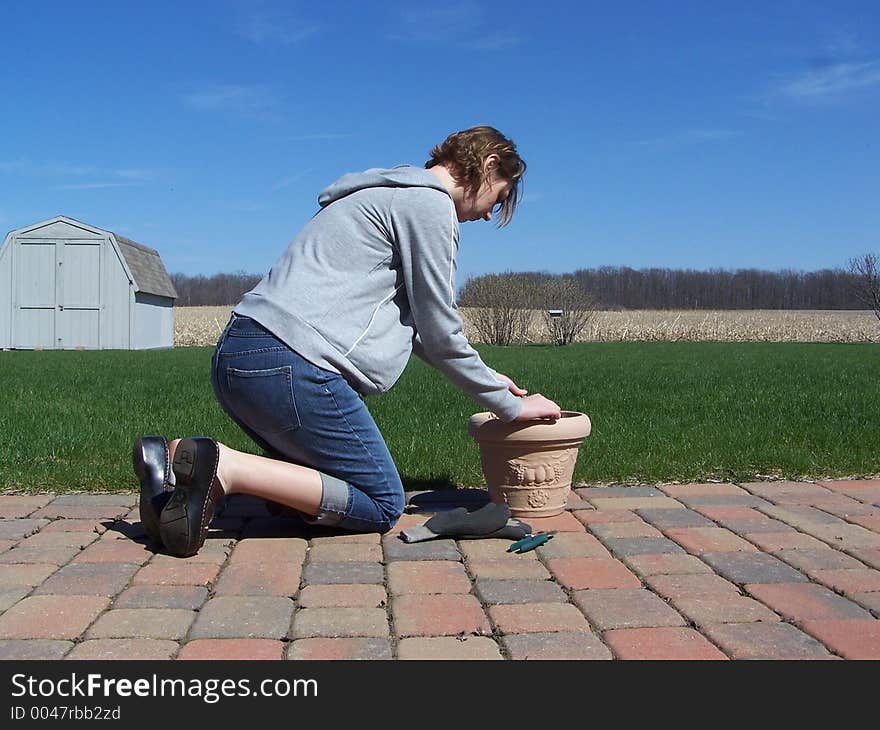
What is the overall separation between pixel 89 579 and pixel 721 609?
1.91 meters

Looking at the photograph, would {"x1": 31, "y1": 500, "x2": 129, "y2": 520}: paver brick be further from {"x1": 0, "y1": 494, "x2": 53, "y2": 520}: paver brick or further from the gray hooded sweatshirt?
the gray hooded sweatshirt

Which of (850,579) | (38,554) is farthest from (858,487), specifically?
(38,554)

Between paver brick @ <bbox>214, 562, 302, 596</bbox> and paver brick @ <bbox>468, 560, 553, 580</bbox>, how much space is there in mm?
585

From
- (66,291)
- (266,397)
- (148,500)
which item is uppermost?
(66,291)

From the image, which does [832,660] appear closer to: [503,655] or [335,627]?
[503,655]

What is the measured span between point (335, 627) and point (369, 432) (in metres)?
0.98

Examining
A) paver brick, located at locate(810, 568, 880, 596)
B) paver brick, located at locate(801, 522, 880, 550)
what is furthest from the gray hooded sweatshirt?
paver brick, located at locate(801, 522, 880, 550)

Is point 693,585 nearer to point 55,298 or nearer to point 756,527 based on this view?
point 756,527

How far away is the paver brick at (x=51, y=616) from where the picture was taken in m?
2.36

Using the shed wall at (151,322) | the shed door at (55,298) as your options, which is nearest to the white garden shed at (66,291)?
the shed door at (55,298)

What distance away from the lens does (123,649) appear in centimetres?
225

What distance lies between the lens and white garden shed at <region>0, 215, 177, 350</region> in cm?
2581

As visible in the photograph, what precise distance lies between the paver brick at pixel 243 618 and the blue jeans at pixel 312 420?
67 centimetres
